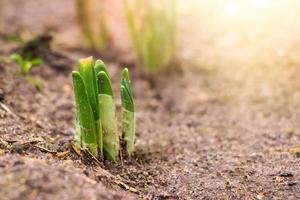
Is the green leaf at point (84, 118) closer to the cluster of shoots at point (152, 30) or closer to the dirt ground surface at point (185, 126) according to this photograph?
the dirt ground surface at point (185, 126)

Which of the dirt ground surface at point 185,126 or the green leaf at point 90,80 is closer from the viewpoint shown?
the dirt ground surface at point 185,126

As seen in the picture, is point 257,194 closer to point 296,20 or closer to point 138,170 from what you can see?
point 138,170

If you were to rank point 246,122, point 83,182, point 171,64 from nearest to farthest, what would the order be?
point 83,182 < point 246,122 < point 171,64

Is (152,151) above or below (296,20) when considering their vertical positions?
below

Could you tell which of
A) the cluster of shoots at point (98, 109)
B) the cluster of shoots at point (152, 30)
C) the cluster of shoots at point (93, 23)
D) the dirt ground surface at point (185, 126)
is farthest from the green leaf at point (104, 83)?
the cluster of shoots at point (93, 23)

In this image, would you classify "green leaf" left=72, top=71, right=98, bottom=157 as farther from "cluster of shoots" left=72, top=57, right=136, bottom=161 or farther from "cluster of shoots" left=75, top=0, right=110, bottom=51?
"cluster of shoots" left=75, top=0, right=110, bottom=51

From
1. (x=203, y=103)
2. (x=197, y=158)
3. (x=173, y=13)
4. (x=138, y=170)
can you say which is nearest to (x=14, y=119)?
(x=138, y=170)

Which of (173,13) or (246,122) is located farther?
(173,13)

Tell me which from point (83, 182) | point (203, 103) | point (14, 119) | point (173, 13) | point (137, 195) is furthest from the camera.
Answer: point (173, 13)
